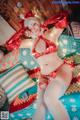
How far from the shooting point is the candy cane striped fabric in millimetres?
2727

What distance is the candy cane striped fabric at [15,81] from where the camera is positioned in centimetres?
273

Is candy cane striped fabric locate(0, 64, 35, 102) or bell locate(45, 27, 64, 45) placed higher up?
bell locate(45, 27, 64, 45)

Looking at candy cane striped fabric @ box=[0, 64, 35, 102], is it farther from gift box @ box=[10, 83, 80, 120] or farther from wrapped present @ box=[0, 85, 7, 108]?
gift box @ box=[10, 83, 80, 120]

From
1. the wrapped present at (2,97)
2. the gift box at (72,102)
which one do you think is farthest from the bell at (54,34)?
the wrapped present at (2,97)

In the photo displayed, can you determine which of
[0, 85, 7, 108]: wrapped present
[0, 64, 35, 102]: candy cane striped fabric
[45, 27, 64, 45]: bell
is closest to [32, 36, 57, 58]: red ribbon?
[45, 27, 64, 45]: bell

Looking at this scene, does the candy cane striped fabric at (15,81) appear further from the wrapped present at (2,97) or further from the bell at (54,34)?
the bell at (54,34)

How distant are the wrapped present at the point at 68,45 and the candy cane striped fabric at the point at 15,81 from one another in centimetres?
37

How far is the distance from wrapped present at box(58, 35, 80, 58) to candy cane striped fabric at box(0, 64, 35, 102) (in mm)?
373

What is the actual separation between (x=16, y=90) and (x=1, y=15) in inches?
26.3

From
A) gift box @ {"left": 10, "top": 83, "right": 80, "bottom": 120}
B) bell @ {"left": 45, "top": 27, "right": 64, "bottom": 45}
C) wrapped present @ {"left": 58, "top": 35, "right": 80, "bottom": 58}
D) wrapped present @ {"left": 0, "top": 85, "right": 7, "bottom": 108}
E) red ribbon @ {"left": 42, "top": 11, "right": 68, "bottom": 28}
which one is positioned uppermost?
red ribbon @ {"left": 42, "top": 11, "right": 68, "bottom": 28}

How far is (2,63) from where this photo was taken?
9.27 feet

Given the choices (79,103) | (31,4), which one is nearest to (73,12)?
(31,4)

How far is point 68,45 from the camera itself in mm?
2643

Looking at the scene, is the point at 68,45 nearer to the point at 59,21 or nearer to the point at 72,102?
the point at 59,21
